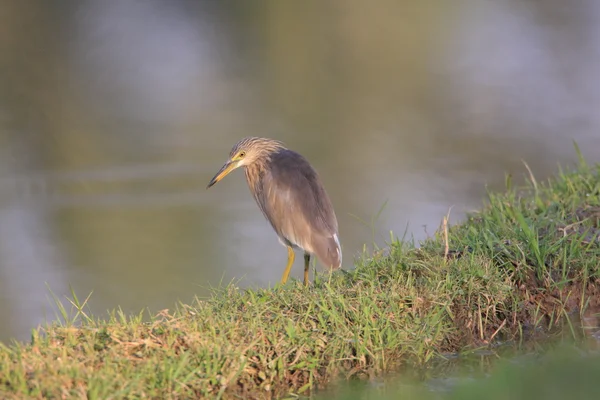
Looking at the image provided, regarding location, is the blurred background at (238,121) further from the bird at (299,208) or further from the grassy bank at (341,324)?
the grassy bank at (341,324)

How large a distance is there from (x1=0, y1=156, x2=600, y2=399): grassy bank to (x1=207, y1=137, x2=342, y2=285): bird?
0.28 metres

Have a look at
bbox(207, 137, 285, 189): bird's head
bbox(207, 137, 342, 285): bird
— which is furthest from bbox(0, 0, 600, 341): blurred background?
bbox(207, 137, 285, 189): bird's head

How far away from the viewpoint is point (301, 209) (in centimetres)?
493

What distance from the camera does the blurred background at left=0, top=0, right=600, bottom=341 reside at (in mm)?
6559

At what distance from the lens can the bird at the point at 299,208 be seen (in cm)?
487

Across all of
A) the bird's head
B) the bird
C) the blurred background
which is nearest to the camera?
the bird

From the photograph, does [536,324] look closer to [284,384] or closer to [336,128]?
[284,384]

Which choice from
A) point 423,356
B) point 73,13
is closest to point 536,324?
point 423,356

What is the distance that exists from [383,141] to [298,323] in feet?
18.6

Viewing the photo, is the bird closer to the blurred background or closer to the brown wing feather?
the brown wing feather

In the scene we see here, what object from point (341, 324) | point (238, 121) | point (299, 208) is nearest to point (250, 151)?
point (299, 208)

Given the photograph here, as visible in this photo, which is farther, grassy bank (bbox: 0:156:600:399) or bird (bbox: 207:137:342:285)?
bird (bbox: 207:137:342:285)

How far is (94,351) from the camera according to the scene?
11.8 ft

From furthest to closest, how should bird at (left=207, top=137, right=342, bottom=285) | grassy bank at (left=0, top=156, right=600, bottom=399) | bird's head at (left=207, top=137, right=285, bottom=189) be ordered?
bird's head at (left=207, top=137, right=285, bottom=189) < bird at (left=207, top=137, right=342, bottom=285) < grassy bank at (left=0, top=156, right=600, bottom=399)
